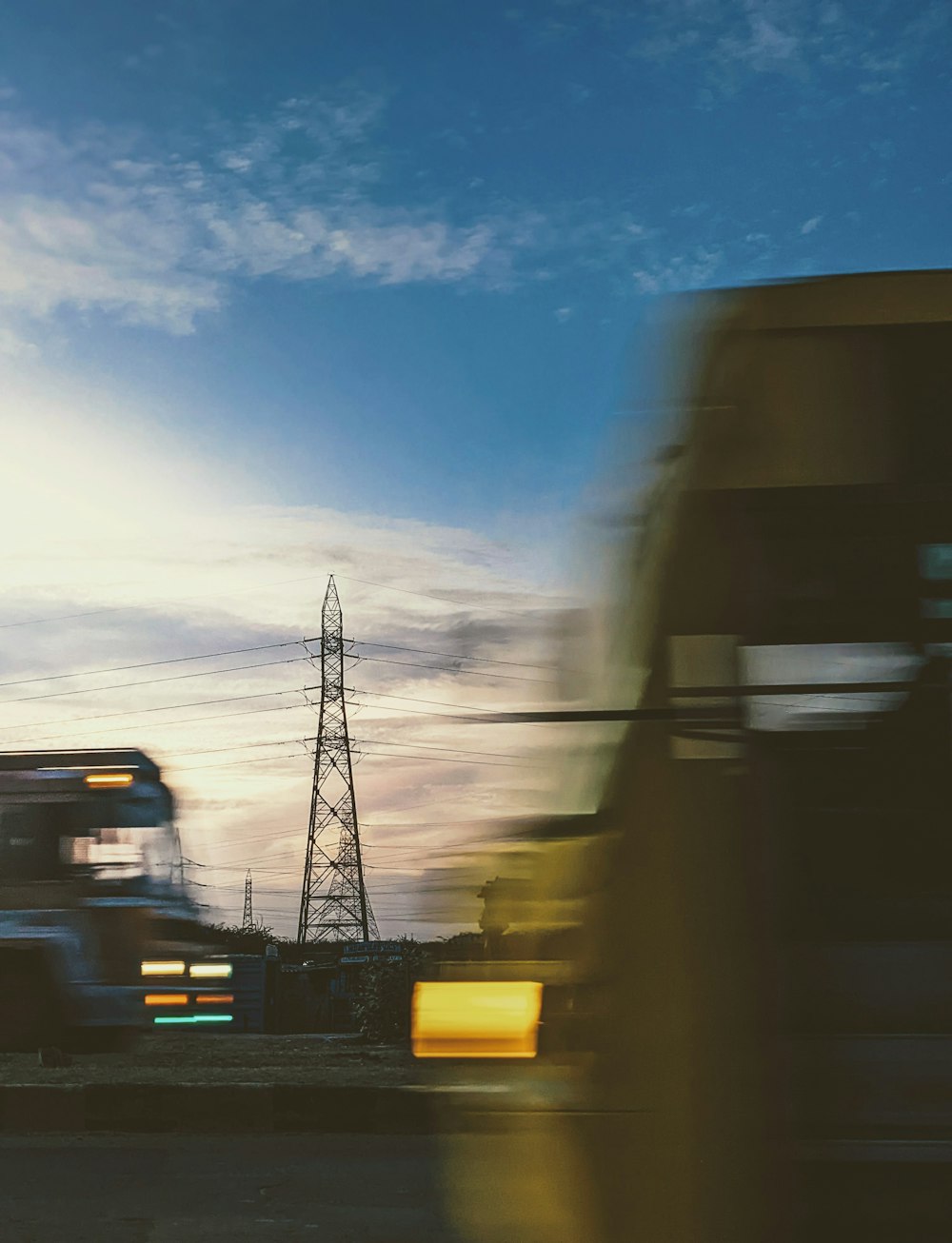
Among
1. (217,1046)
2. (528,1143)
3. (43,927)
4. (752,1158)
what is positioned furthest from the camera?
(217,1046)

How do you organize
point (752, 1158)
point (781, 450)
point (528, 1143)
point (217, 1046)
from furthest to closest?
point (217, 1046), point (528, 1143), point (781, 450), point (752, 1158)

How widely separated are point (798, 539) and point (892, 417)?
0.35m

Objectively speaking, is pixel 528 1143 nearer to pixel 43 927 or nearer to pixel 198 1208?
pixel 198 1208

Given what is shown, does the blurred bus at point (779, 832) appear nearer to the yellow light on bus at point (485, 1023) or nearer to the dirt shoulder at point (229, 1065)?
the yellow light on bus at point (485, 1023)

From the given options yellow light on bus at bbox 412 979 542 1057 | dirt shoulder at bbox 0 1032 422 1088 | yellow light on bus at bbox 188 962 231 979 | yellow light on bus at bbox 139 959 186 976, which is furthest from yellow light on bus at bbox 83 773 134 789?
yellow light on bus at bbox 412 979 542 1057

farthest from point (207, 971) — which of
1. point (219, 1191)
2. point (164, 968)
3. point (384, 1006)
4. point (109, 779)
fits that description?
point (384, 1006)

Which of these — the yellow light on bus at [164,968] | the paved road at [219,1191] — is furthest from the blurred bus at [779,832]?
the yellow light on bus at [164,968]

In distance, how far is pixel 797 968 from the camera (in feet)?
9.36

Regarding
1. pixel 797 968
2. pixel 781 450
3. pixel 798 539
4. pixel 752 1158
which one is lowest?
pixel 752 1158

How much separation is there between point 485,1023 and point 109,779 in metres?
9.95

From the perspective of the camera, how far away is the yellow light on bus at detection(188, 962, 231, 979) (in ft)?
40.2

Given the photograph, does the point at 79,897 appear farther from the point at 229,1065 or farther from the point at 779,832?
the point at 779,832

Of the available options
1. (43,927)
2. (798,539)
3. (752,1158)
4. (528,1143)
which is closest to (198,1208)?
(528,1143)

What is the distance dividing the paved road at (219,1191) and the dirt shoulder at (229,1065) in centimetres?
180
